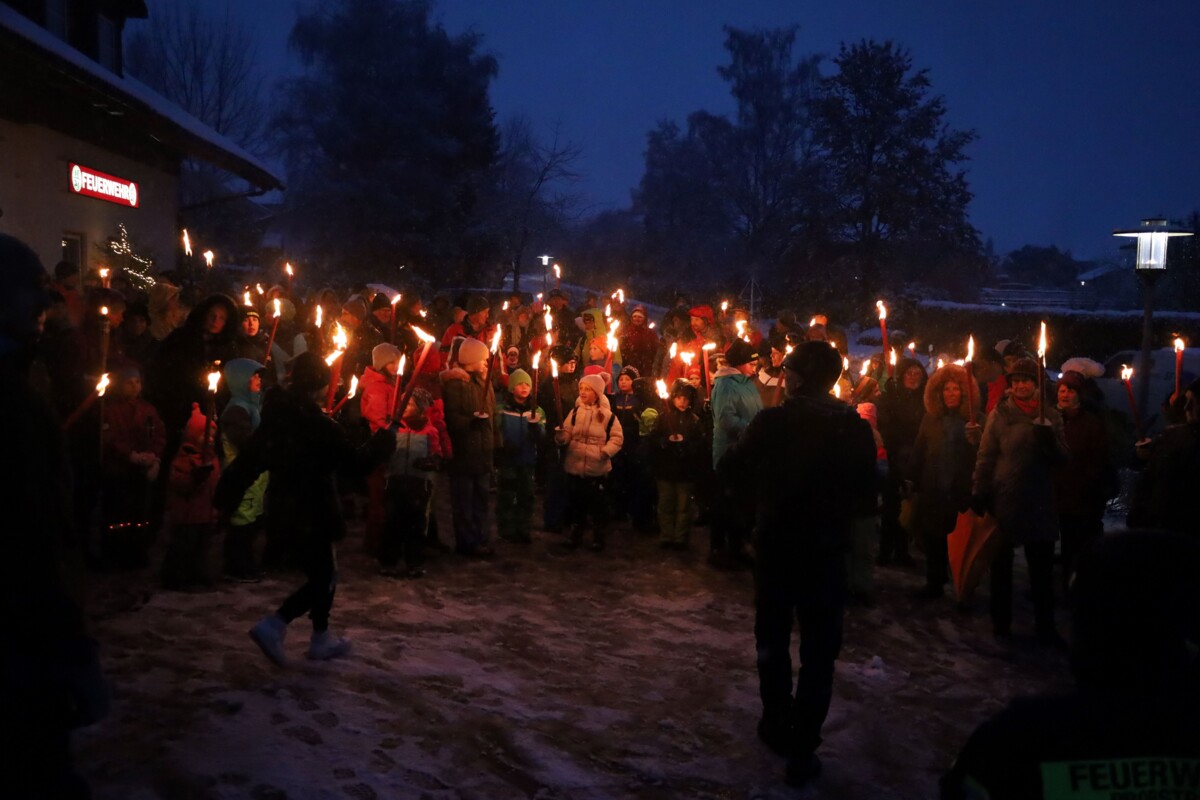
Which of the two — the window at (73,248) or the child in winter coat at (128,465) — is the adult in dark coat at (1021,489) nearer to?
the child in winter coat at (128,465)

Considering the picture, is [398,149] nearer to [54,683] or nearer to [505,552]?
[505,552]

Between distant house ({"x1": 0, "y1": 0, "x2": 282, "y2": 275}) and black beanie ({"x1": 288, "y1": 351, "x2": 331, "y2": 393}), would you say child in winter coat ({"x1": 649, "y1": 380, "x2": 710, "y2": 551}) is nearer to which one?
black beanie ({"x1": 288, "y1": 351, "x2": 331, "y2": 393})

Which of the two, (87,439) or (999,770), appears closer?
(999,770)

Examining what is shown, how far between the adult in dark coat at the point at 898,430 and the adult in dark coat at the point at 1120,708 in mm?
8009

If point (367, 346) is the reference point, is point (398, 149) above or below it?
above

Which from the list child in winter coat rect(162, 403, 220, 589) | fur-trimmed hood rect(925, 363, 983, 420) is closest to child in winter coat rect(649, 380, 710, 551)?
fur-trimmed hood rect(925, 363, 983, 420)

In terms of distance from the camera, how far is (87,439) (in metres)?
8.28

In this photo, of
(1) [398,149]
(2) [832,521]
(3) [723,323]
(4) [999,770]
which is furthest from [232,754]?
(1) [398,149]

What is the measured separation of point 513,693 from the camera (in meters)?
6.21

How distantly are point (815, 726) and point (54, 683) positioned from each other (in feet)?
11.8

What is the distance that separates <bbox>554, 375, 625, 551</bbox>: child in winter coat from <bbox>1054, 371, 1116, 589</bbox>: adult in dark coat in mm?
4025

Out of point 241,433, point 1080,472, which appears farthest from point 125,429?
point 1080,472

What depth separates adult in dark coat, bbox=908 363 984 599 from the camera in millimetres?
8602

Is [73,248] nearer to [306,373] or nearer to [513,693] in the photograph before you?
[306,373]
